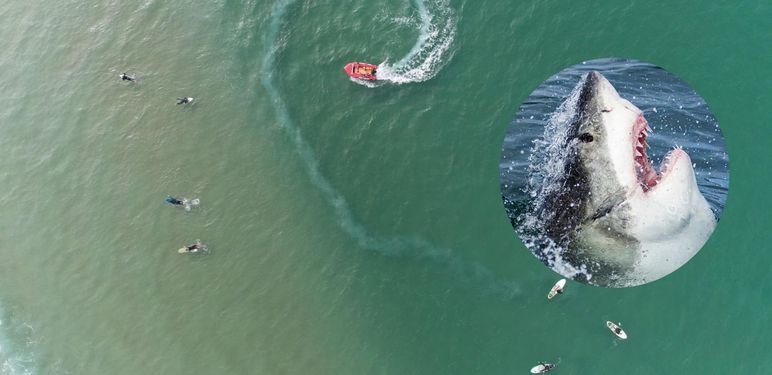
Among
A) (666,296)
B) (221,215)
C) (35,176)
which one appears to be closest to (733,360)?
(666,296)

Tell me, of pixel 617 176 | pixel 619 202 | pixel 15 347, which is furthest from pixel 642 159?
pixel 15 347

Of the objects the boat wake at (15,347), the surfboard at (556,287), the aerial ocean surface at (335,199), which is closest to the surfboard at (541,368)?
the aerial ocean surface at (335,199)

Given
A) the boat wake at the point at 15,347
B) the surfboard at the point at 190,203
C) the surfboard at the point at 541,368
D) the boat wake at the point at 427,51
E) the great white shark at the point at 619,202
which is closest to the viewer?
the great white shark at the point at 619,202

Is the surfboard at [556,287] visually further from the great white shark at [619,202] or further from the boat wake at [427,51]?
the boat wake at [427,51]

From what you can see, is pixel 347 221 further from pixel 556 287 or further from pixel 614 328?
pixel 614 328

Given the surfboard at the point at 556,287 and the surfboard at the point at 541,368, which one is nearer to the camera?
the surfboard at the point at 541,368
